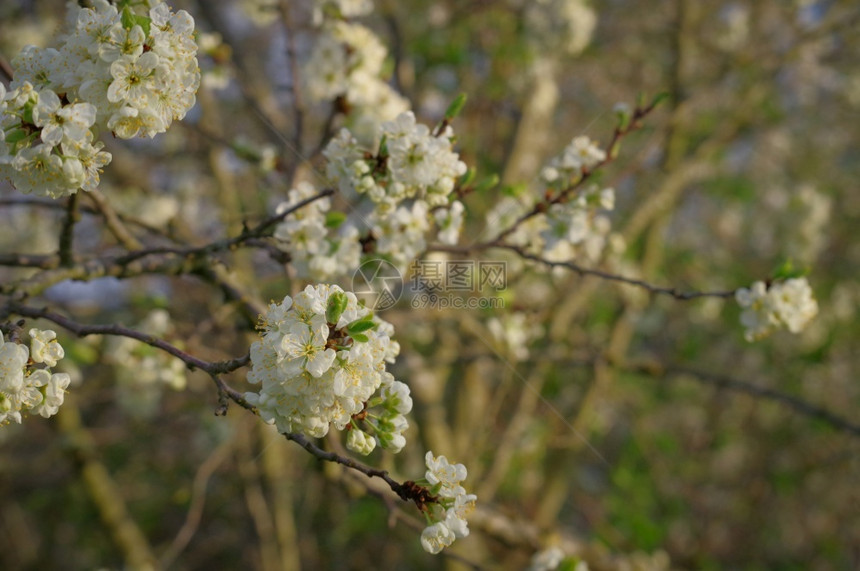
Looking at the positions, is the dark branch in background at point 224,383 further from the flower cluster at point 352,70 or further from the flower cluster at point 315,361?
the flower cluster at point 352,70

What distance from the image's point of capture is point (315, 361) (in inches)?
45.2

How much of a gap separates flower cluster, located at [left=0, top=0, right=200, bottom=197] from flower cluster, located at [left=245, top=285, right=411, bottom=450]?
1.67ft

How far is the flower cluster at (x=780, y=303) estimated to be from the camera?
77.4 inches

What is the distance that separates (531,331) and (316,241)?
1377mm

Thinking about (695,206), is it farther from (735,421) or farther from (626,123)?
(626,123)

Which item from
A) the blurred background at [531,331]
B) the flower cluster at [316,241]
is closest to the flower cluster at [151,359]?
the blurred background at [531,331]

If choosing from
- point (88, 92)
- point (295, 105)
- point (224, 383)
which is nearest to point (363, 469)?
point (224, 383)

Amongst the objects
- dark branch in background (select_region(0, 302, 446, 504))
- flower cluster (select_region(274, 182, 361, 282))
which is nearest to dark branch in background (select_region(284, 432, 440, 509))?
dark branch in background (select_region(0, 302, 446, 504))

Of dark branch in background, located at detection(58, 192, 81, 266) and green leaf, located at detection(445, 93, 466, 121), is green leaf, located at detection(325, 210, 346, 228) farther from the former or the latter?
dark branch in background, located at detection(58, 192, 81, 266)

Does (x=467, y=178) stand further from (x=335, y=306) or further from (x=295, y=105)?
(x=295, y=105)

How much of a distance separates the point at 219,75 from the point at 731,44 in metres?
4.52

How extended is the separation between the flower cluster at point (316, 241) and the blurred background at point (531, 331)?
0.60m

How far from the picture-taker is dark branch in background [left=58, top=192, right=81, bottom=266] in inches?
65.3

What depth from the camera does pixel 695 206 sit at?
27.1ft
